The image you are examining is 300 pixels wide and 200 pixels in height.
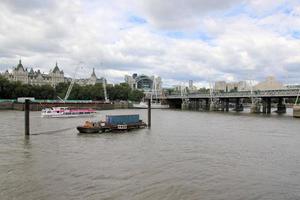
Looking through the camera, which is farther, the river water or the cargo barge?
the cargo barge

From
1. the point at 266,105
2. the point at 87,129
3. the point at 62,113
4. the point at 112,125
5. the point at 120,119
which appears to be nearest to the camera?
the point at 87,129

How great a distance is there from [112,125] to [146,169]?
1280 inches

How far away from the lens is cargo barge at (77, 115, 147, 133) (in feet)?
200

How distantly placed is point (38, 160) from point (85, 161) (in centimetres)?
434

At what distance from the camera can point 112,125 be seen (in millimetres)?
64500

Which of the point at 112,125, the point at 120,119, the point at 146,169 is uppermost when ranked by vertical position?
the point at 120,119

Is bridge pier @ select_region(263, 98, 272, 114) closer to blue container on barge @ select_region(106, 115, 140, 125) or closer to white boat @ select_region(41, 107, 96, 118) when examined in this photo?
white boat @ select_region(41, 107, 96, 118)

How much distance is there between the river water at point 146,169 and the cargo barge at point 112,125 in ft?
24.7

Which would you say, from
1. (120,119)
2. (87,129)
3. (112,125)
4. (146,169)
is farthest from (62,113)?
(146,169)

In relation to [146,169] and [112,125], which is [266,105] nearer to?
[112,125]

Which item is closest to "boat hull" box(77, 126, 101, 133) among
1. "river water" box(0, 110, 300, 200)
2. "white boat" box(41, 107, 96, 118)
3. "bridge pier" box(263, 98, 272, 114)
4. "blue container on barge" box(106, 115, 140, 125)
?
"blue container on barge" box(106, 115, 140, 125)

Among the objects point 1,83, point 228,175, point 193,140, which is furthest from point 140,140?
point 1,83

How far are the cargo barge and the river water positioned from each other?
7.54m

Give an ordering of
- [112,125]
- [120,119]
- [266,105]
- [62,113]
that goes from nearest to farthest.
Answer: [112,125]
[120,119]
[62,113]
[266,105]
